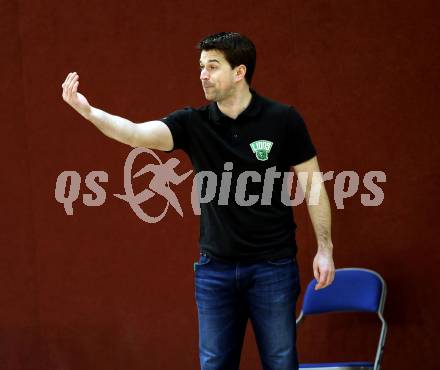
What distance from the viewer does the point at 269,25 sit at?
448 cm

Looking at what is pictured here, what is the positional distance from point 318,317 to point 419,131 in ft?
4.09

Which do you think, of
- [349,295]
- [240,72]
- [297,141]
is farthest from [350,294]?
[240,72]

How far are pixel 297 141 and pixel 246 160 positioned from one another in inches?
9.8

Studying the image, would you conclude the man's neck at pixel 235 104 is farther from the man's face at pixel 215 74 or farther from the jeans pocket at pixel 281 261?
the jeans pocket at pixel 281 261

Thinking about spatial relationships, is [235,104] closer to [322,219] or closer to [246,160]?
[246,160]

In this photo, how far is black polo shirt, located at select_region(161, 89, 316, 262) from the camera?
10.1ft

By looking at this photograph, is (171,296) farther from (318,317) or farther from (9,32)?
(9,32)

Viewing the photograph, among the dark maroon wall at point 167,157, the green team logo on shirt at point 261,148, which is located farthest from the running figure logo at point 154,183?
the green team logo on shirt at point 261,148

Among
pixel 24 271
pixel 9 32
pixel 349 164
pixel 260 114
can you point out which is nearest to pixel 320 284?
pixel 260 114

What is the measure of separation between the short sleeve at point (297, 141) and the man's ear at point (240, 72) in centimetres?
24

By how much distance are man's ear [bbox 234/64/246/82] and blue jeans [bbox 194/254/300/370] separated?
747mm

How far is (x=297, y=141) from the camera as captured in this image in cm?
316

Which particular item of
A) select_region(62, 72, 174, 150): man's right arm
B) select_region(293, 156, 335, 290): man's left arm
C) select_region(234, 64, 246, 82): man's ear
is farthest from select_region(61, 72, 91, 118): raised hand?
select_region(293, 156, 335, 290): man's left arm

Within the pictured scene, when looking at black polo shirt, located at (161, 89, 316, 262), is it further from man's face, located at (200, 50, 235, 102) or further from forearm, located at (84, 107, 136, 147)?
forearm, located at (84, 107, 136, 147)
